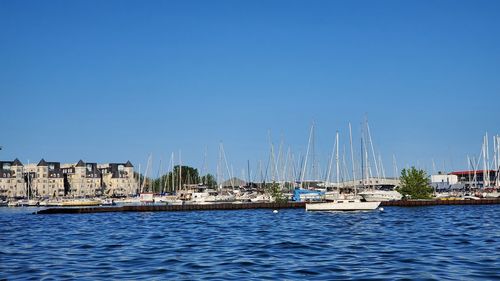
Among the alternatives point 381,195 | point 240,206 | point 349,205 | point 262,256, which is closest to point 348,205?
point 349,205

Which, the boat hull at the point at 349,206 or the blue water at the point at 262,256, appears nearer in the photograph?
the blue water at the point at 262,256

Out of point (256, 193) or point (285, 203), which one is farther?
point (256, 193)

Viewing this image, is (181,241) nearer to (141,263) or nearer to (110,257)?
(110,257)

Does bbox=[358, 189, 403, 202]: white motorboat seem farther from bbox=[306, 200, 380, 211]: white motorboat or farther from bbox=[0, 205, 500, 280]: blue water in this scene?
bbox=[0, 205, 500, 280]: blue water

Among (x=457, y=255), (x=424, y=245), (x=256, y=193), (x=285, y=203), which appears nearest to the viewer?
(x=457, y=255)

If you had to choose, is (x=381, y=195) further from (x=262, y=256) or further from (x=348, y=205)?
(x=262, y=256)

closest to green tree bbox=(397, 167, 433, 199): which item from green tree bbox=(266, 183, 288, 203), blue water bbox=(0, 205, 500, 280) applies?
green tree bbox=(266, 183, 288, 203)

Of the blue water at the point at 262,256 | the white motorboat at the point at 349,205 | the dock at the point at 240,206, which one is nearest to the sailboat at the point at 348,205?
the white motorboat at the point at 349,205

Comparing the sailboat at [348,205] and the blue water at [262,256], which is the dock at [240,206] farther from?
the blue water at [262,256]

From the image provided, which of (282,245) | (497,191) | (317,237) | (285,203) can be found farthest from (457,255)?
(497,191)

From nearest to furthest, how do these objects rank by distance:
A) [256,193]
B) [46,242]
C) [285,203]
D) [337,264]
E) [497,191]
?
1. [337,264]
2. [46,242]
3. [285,203]
4. [497,191]
5. [256,193]

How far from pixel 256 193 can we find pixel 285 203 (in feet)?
128

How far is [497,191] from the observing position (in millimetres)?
147500

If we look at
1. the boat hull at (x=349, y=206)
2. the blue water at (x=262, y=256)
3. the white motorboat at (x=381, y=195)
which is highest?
the white motorboat at (x=381, y=195)
